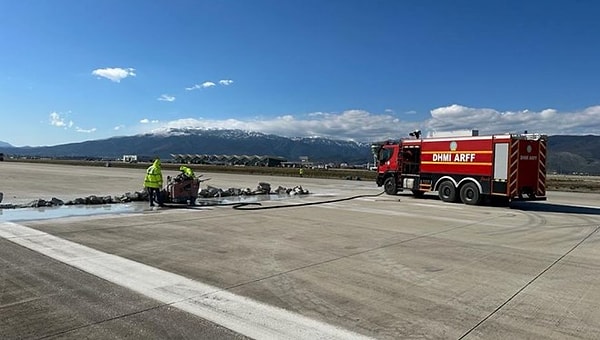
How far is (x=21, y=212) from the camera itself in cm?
1365

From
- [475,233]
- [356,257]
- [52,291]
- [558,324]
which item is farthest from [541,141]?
[52,291]

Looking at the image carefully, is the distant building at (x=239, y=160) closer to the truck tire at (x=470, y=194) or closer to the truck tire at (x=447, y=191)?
the truck tire at (x=447, y=191)

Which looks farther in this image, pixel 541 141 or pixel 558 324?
pixel 541 141

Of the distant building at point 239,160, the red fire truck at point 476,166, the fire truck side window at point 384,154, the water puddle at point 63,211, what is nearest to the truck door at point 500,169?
the red fire truck at point 476,166

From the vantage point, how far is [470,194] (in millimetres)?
19562

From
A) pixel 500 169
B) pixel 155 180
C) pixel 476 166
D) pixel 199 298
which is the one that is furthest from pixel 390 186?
pixel 199 298

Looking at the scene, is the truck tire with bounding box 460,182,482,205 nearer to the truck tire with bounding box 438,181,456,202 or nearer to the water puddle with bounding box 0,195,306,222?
the truck tire with bounding box 438,181,456,202

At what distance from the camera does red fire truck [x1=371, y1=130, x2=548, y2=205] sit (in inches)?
720

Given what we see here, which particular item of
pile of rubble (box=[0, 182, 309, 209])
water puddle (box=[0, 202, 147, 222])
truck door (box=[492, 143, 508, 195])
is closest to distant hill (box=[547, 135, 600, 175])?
truck door (box=[492, 143, 508, 195])

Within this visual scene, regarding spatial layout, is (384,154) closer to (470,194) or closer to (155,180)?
(470,194)

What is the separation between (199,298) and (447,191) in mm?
16913

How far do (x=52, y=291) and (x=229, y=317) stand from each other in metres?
2.45

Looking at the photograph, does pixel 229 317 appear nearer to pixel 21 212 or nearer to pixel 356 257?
pixel 356 257

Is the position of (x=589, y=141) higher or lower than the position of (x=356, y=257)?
higher
